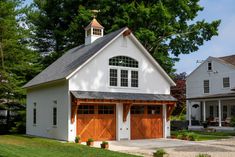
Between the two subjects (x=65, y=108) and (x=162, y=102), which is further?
(x=162, y=102)

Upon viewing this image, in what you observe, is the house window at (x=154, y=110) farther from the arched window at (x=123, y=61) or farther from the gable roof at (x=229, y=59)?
the gable roof at (x=229, y=59)

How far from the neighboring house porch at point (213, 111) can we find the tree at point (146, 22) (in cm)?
520

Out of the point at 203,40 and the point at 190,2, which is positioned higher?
the point at 190,2

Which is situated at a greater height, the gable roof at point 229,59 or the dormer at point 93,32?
the dormer at point 93,32

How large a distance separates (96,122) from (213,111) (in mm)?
21459

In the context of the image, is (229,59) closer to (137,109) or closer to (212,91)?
(212,91)

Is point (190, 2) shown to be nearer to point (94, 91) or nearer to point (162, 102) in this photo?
point (162, 102)

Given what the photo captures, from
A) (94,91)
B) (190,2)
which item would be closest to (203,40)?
(190,2)

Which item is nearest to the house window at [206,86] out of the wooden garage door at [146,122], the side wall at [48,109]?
the wooden garage door at [146,122]

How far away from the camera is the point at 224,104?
39938 mm

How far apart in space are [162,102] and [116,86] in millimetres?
3304

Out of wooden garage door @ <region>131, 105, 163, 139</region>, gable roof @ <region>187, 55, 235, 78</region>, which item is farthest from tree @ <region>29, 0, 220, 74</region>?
wooden garage door @ <region>131, 105, 163, 139</region>

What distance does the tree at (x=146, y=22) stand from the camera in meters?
35.2

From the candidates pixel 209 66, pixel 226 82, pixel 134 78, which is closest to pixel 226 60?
pixel 209 66
